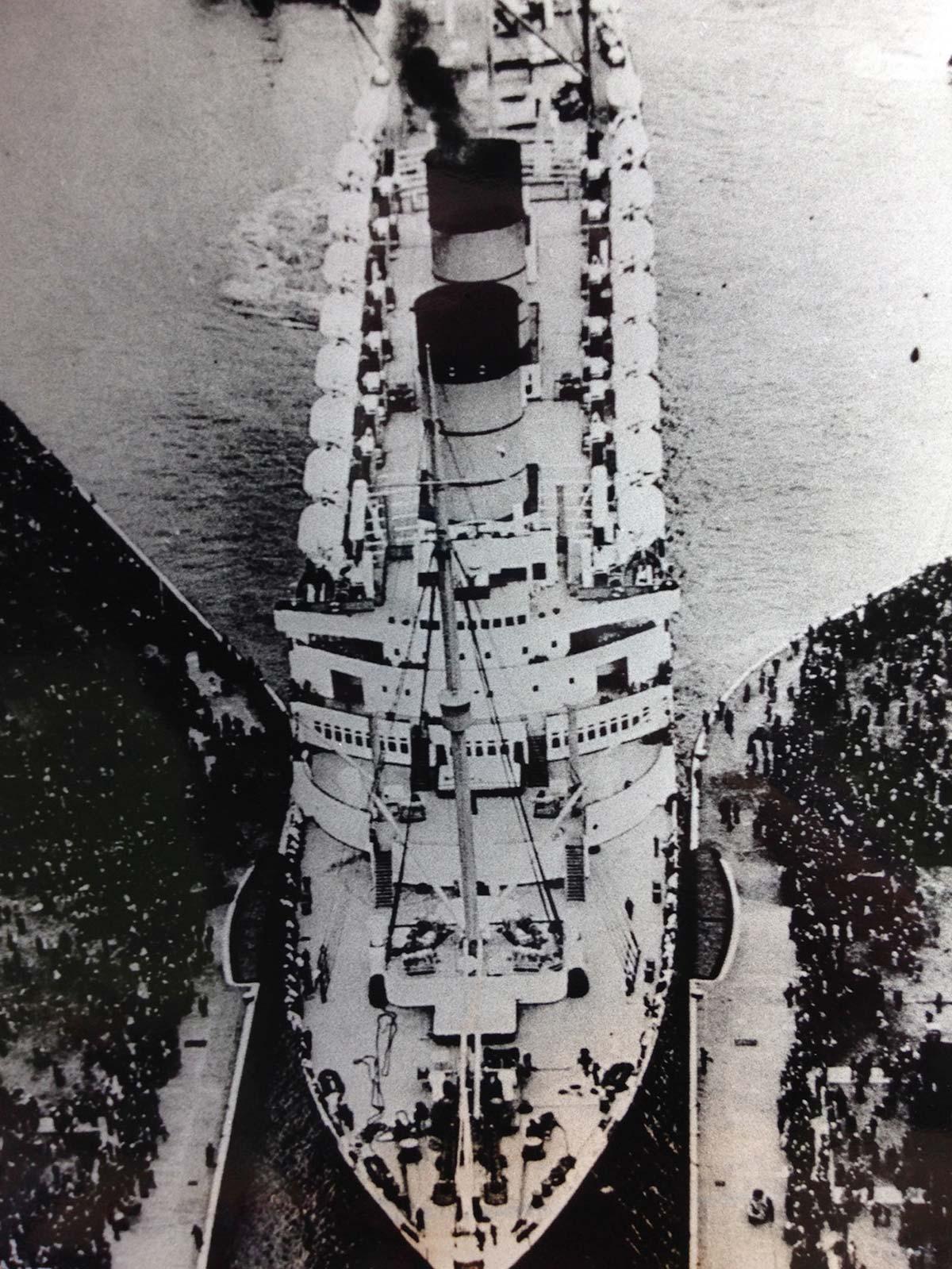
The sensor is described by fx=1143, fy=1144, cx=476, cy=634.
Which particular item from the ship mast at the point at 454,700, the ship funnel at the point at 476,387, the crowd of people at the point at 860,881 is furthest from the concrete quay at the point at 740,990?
A: the ship funnel at the point at 476,387

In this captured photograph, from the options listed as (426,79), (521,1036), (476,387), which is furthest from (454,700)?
(426,79)

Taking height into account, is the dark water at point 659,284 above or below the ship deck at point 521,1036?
above

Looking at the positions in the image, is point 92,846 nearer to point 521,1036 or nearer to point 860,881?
point 521,1036

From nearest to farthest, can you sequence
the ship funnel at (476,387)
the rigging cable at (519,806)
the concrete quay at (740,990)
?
the ship funnel at (476,387) < the rigging cable at (519,806) < the concrete quay at (740,990)

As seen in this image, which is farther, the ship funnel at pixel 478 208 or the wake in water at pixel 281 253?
the wake in water at pixel 281 253

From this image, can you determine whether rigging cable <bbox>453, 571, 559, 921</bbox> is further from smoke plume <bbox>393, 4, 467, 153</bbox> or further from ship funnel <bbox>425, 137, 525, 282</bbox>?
smoke plume <bbox>393, 4, 467, 153</bbox>

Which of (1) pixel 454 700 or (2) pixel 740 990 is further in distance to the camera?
(2) pixel 740 990

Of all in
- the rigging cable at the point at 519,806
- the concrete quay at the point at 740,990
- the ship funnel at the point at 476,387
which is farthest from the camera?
the concrete quay at the point at 740,990

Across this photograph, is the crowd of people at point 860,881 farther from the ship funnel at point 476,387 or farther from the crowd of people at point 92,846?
the crowd of people at point 92,846
